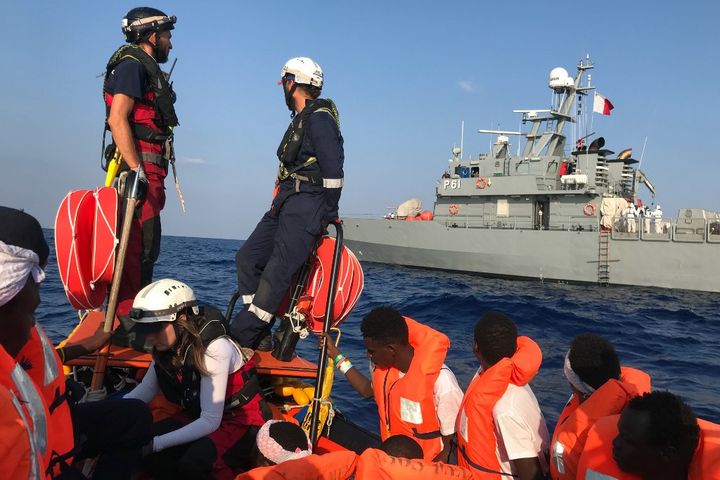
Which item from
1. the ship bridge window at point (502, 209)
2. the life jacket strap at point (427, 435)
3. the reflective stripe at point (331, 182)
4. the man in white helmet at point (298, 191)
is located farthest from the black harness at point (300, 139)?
the ship bridge window at point (502, 209)

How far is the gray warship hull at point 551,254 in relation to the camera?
26719mm

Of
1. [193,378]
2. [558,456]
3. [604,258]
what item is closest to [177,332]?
[193,378]

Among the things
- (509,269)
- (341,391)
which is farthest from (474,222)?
(341,391)

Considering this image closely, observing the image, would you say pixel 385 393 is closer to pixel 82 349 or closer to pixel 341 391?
pixel 82 349

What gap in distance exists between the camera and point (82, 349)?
3613mm

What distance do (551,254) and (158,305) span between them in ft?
94.7

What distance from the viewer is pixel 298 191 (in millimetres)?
4602

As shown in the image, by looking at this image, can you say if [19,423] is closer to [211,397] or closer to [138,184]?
[211,397]

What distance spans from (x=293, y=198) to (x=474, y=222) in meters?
30.0

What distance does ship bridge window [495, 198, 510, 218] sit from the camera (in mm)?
32719

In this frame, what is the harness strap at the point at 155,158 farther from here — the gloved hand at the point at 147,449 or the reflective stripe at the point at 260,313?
the gloved hand at the point at 147,449

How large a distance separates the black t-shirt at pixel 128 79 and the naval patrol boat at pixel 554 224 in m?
28.0

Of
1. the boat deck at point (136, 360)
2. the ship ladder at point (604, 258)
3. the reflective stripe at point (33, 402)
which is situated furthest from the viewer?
the ship ladder at point (604, 258)

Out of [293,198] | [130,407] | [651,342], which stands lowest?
[651,342]
